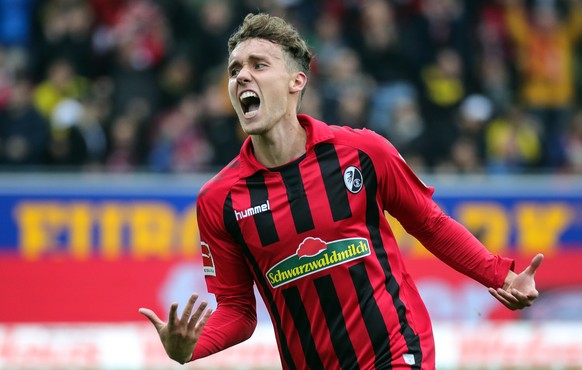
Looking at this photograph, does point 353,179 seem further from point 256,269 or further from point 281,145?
point 256,269

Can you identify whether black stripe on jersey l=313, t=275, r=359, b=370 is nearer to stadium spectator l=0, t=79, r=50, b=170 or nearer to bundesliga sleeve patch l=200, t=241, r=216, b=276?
bundesliga sleeve patch l=200, t=241, r=216, b=276

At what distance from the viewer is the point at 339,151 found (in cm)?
502

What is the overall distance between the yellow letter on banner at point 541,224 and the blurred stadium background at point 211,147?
15 millimetres

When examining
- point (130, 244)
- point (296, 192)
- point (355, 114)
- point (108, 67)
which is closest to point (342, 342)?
point (296, 192)

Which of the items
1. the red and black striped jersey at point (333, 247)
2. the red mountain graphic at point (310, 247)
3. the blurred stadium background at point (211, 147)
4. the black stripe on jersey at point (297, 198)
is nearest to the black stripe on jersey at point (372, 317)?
the red and black striped jersey at point (333, 247)

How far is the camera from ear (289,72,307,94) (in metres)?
5.09

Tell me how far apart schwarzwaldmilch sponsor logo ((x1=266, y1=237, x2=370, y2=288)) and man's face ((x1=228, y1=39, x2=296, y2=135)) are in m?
0.57

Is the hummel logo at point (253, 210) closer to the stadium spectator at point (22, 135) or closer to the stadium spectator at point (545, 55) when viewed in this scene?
the stadium spectator at point (22, 135)

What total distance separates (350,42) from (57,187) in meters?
4.34

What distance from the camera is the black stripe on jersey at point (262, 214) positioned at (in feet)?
16.1

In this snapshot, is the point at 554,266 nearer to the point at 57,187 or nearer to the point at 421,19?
the point at 421,19

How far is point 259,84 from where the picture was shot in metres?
4.96

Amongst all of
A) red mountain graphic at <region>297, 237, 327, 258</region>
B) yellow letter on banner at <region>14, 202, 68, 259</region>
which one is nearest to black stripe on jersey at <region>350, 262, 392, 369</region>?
red mountain graphic at <region>297, 237, 327, 258</region>

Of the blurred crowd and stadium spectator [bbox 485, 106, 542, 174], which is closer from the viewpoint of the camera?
the blurred crowd
